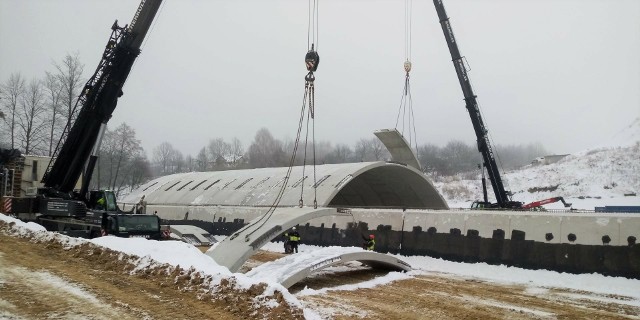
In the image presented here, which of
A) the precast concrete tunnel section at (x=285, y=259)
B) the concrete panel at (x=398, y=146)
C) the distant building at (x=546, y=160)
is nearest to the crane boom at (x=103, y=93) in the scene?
the precast concrete tunnel section at (x=285, y=259)

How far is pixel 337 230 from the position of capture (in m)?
21.6

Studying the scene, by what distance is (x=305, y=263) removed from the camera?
1215 cm

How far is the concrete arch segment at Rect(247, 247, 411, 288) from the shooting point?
37.0 ft

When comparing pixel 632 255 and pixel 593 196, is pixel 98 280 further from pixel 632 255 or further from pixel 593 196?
pixel 593 196

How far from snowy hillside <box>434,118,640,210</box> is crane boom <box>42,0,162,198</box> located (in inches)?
1756

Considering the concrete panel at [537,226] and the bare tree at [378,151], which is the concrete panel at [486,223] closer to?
the concrete panel at [537,226]

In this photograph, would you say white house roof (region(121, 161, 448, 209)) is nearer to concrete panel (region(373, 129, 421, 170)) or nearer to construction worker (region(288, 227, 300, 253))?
concrete panel (region(373, 129, 421, 170))

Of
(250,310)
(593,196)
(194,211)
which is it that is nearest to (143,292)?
(250,310)

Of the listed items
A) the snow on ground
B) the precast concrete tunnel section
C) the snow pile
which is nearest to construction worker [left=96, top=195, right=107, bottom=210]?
the snow pile

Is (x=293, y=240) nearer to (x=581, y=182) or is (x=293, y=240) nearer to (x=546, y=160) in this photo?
(x=581, y=182)

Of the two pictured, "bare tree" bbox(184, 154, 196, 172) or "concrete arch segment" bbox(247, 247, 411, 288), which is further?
"bare tree" bbox(184, 154, 196, 172)

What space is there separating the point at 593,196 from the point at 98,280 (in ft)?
198

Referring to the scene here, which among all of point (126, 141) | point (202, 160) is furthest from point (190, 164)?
point (126, 141)

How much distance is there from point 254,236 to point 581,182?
62.2 m
